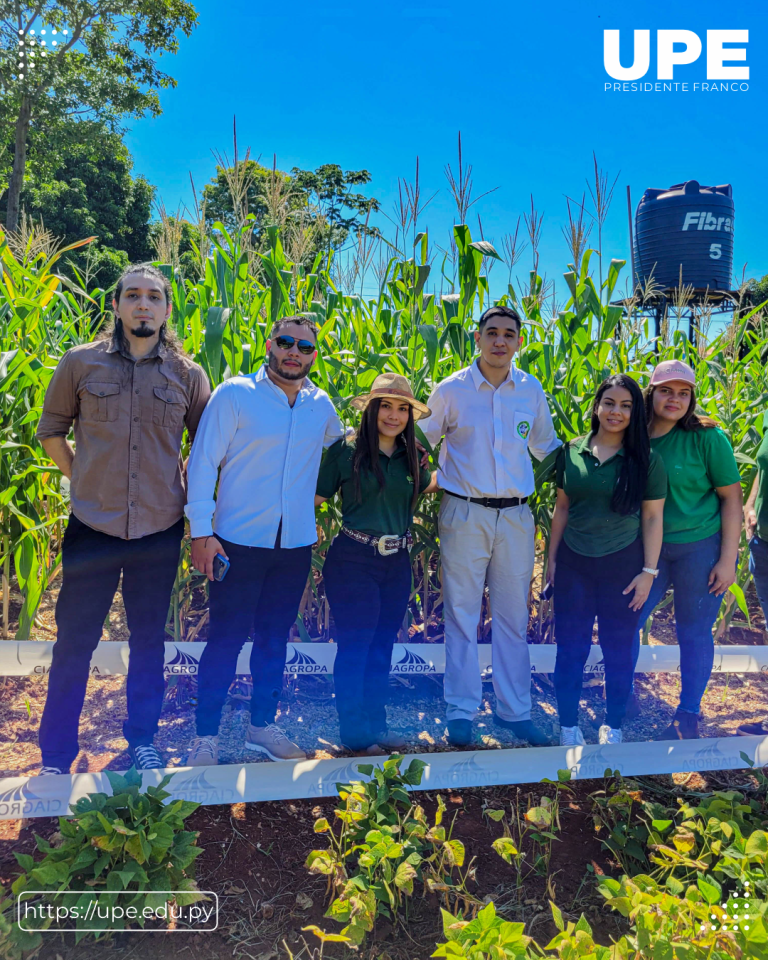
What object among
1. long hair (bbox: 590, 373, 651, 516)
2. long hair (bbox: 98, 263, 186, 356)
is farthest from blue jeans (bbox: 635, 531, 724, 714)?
long hair (bbox: 98, 263, 186, 356)

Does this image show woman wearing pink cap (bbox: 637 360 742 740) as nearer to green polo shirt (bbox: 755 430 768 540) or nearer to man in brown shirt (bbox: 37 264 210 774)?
green polo shirt (bbox: 755 430 768 540)

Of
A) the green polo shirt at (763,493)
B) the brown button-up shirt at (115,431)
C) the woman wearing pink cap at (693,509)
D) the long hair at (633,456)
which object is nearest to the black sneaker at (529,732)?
the woman wearing pink cap at (693,509)

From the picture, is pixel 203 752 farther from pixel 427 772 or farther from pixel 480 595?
pixel 480 595

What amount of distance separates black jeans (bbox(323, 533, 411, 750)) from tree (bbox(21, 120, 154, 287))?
11.8m

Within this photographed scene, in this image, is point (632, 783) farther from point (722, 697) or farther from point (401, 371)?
point (401, 371)

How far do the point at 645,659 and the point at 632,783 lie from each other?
720 mm

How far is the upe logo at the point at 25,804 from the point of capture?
1929mm

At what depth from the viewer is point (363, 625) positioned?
96.8 inches

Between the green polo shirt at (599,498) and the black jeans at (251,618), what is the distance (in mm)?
1064

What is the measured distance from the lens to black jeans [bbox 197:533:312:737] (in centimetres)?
231

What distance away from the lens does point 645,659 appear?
2.96m

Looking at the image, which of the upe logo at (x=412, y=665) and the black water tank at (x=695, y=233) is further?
the black water tank at (x=695, y=233)

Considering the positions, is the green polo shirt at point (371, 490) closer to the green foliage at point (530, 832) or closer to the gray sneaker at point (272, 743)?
the gray sneaker at point (272, 743)

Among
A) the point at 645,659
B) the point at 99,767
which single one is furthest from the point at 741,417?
the point at 99,767
